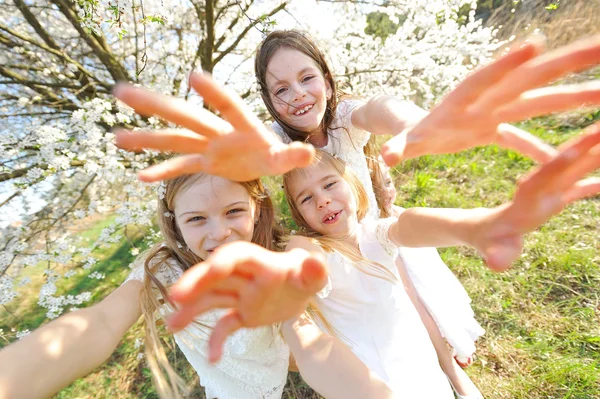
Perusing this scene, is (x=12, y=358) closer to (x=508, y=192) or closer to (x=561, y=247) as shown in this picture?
(x=561, y=247)

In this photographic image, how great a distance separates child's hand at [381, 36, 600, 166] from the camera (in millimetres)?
583

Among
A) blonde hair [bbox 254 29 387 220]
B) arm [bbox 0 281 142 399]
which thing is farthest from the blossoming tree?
arm [bbox 0 281 142 399]

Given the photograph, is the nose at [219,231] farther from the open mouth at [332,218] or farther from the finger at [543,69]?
the finger at [543,69]

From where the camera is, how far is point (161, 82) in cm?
300

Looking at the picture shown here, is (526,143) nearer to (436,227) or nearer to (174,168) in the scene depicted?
(436,227)

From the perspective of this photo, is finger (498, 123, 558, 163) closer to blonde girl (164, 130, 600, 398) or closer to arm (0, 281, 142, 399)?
blonde girl (164, 130, 600, 398)

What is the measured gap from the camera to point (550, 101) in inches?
26.5

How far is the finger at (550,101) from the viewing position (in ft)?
2.09

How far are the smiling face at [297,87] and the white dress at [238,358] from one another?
96 centimetres

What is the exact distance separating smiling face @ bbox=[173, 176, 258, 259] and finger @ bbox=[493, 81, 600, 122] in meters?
0.89

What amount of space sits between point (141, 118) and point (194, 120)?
2.67m

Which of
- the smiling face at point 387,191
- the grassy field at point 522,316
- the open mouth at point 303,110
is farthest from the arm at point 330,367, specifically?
the smiling face at point 387,191

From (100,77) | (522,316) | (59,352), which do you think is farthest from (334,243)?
(100,77)

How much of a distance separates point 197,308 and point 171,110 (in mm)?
407
